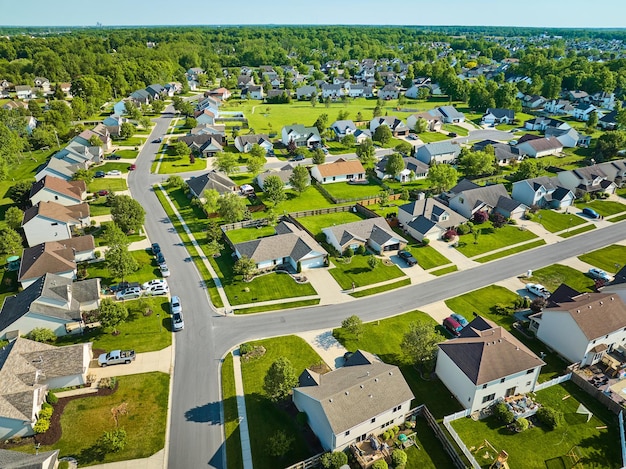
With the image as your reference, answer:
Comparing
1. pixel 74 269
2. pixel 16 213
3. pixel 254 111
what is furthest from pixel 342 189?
pixel 254 111

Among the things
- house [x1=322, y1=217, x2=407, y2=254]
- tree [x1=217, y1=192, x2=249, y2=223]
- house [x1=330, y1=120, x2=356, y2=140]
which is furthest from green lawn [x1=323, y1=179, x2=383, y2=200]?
house [x1=330, y1=120, x2=356, y2=140]

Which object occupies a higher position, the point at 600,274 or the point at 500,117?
the point at 500,117

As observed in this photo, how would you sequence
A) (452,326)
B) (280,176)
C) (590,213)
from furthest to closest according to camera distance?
1. (280,176)
2. (590,213)
3. (452,326)

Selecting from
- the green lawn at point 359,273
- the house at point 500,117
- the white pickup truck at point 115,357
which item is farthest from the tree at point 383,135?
the white pickup truck at point 115,357

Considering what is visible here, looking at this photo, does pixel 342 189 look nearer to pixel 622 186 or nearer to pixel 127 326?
pixel 127 326

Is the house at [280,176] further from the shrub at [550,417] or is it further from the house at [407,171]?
the shrub at [550,417]

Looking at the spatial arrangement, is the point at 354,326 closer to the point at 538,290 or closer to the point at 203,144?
the point at 538,290

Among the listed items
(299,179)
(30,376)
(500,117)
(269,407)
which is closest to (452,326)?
(269,407)

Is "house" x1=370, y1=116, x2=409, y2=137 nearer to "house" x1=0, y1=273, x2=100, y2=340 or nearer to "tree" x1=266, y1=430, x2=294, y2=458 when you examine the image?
"house" x1=0, y1=273, x2=100, y2=340
